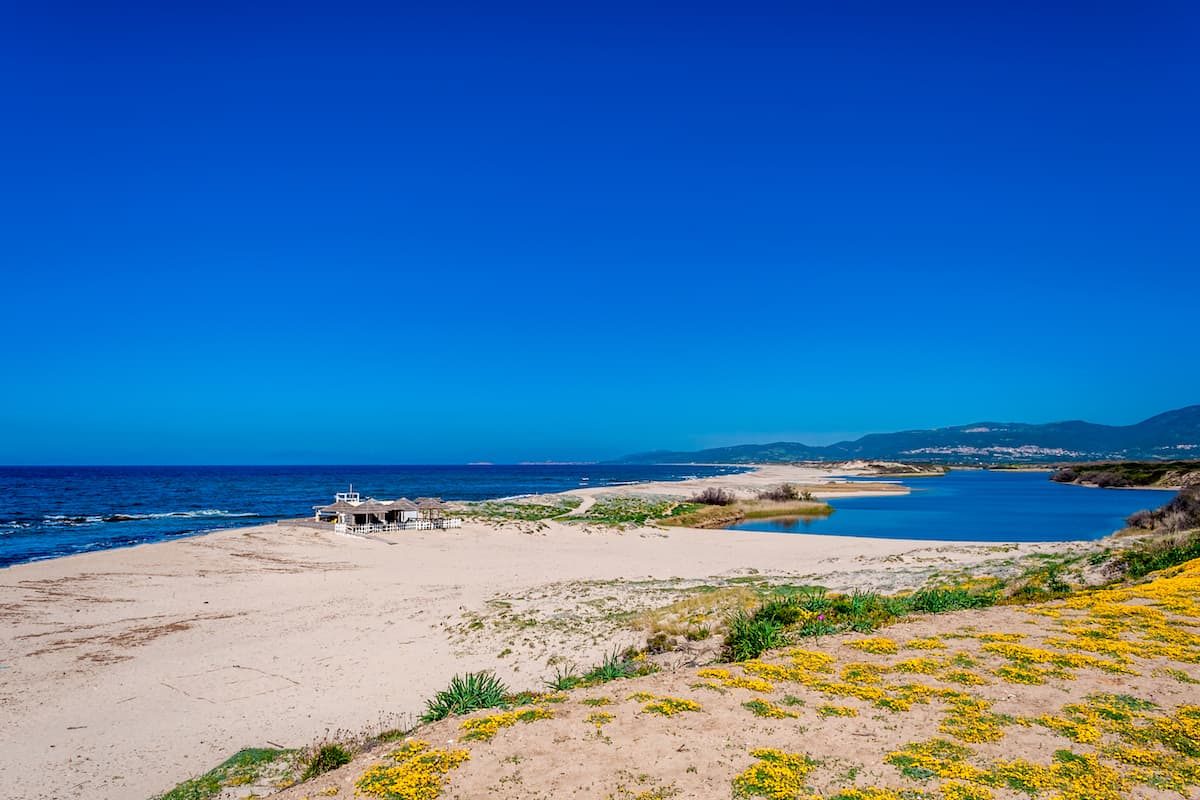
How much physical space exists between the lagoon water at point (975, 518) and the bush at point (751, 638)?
118 feet

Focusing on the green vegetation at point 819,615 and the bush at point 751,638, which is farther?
the green vegetation at point 819,615

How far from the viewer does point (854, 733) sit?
7535 mm

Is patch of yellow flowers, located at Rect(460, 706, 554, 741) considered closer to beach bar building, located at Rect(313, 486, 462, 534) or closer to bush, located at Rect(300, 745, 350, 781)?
bush, located at Rect(300, 745, 350, 781)

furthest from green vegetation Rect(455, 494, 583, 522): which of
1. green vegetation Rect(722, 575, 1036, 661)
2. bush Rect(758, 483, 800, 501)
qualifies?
green vegetation Rect(722, 575, 1036, 661)

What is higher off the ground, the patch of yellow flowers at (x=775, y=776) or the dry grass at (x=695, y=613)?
the patch of yellow flowers at (x=775, y=776)

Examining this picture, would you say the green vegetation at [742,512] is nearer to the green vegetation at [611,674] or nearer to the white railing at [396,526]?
the white railing at [396,526]

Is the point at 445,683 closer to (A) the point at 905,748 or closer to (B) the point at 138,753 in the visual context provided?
(B) the point at 138,753

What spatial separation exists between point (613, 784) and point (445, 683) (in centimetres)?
744

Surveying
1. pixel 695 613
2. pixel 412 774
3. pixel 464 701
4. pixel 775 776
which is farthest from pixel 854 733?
pixel 695 613

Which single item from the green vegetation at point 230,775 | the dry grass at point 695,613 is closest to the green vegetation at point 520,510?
the dry grass at point 695,613

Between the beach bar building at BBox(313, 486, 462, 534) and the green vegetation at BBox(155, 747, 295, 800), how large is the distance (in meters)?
33.9

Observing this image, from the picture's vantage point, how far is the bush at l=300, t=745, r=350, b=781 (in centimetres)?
816

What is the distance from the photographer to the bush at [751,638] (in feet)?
36.8

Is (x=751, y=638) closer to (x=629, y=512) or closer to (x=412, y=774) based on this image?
(x=412, y=774)
